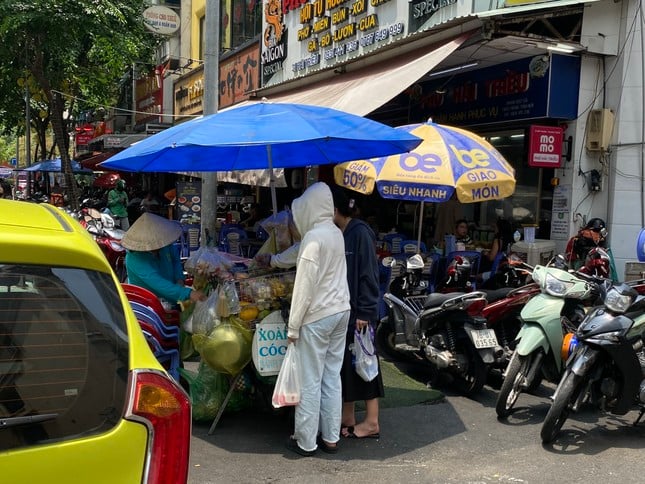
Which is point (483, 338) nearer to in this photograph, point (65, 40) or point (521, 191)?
point (521, 191)

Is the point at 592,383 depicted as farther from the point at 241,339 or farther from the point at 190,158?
the point at 190,158

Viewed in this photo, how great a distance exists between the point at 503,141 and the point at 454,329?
5146 millimetres

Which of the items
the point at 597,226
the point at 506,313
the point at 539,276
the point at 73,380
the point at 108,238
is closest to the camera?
the point at 73,380

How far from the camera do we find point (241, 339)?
14.1ft

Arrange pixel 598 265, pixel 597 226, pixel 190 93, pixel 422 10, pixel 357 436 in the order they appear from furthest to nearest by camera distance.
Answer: pixel 190 93 → pixel 422 10 → pixel 597 226 → pixel 598 265 → pixel 357 436

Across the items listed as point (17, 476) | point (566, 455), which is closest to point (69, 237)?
point (17, 476)

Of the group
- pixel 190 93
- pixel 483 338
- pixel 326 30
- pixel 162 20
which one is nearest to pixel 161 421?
pixel 483 338

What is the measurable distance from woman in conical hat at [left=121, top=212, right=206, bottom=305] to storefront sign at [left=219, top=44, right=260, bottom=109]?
1015 cm

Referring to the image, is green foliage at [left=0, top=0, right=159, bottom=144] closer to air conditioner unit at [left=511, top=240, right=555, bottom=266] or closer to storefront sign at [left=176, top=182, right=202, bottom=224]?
storefront sign at [left=176, top=182, right=202, bottom=224]

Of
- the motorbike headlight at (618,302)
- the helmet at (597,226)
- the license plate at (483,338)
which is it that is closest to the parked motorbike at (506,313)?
the license plate at (483,338)

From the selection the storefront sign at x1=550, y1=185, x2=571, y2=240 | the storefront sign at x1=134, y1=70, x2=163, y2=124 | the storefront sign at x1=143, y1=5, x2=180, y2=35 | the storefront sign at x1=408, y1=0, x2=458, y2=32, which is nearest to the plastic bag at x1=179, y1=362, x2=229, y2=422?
the storefront sign at x1=550, y1=185, x2=571, y2=240

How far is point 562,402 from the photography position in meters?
4.18

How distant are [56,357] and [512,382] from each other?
379cm

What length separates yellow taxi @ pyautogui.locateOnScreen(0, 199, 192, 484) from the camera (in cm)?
173
